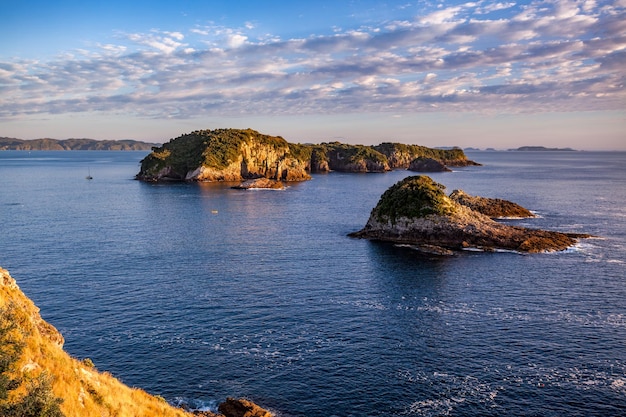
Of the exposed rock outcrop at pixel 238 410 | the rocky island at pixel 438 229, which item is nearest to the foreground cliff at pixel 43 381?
the exposed rock outcrop at pixel 238 410

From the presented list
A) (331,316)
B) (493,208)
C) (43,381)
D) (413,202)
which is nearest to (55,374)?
(43,381)

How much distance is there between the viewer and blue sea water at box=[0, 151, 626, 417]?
1649 inches

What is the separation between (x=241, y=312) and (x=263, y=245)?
37.2m

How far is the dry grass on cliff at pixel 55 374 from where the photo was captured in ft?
77.3

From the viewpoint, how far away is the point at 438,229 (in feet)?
322

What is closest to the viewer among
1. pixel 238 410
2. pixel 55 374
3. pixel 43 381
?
pixel 43 381

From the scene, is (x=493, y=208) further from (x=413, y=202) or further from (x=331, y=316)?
(x=331, y=316)

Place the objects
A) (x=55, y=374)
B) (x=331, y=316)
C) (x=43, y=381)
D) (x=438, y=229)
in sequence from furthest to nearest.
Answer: (x=438, y=229), (x=331, y=316), (x=55, y=374), (x=43, y=381)

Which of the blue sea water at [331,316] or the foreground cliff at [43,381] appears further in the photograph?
the blue sea water at [331,316]

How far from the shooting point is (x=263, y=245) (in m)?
95.9

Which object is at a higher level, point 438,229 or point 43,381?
point 43,381

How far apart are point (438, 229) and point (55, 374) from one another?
8262 cm

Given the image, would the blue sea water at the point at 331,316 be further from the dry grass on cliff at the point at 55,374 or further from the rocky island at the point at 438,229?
the dry grass on cliff at the point at 55,374

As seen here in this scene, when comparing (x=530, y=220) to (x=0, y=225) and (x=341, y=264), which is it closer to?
(x=341, y=264)
